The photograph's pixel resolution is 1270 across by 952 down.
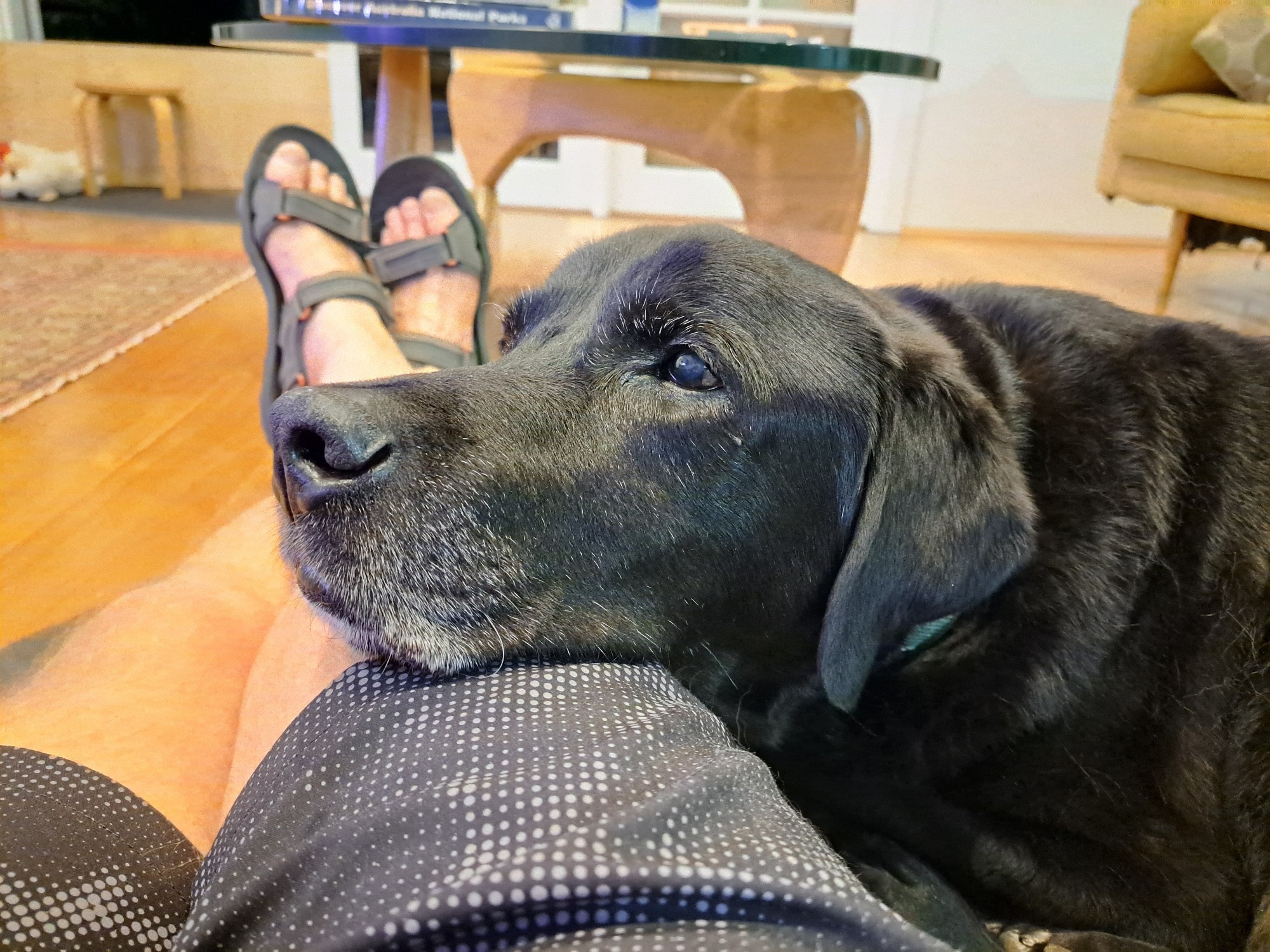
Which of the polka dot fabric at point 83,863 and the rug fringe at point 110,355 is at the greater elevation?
the polka dot fabric at point 83,863

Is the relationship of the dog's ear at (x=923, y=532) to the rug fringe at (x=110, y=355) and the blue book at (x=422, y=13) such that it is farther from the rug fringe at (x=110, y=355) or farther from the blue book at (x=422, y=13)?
the rug fringe at (x=110, y=355)

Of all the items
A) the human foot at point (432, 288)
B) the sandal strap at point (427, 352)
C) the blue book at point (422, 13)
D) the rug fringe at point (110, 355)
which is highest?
the blue book at point (422, 13)

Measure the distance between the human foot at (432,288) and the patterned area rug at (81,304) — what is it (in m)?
1.15

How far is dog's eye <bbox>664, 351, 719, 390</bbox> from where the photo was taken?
3.21ft

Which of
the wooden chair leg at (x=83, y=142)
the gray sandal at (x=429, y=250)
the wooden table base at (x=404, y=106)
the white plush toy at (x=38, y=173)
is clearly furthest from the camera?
the wooden chair leg at (x=83, y=142)

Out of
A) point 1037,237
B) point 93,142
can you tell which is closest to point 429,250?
point 1037,237

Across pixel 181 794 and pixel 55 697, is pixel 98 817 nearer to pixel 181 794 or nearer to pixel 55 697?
pixel 181 794

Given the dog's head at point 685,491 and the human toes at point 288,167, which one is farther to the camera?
the human toes at point 288,167

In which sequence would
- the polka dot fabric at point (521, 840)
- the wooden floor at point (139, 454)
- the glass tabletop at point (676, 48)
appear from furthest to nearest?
the glass tabletop at point (676, 48)
the wooden floor at point (139, 454)
the polka dot fabric at point (521, 840)

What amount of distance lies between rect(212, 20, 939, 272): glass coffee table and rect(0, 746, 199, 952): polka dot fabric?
2130 mm

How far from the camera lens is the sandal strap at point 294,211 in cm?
234

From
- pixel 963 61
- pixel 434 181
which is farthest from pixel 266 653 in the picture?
pixel 963 61

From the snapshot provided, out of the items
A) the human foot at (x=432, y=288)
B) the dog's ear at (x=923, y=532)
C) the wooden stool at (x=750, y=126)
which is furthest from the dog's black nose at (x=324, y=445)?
the wooden stool at (x=750, y=126)

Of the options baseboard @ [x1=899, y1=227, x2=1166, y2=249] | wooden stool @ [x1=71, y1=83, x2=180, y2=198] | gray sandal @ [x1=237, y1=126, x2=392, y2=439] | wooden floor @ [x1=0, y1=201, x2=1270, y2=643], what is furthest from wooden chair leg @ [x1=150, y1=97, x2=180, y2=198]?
baseboard @ [x1=899, y1=227, x2=1166, y2=249]
